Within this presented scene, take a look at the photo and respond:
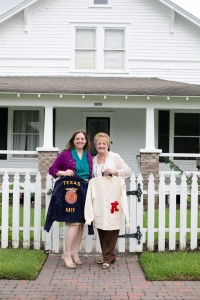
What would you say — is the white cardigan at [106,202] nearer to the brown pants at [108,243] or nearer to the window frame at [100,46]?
the brown pants at [108,243]

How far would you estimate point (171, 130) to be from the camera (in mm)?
17094

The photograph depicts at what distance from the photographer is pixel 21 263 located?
6320 mm

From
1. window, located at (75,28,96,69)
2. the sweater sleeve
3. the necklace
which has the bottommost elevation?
the sweater sleeve

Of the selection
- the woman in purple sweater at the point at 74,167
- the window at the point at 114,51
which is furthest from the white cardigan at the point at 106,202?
the window at the point at 114,51

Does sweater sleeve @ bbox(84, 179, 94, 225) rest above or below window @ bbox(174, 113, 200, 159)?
below

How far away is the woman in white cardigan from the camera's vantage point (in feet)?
21.2

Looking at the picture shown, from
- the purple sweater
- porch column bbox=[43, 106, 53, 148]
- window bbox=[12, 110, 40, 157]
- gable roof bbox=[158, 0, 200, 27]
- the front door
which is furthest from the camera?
the front door

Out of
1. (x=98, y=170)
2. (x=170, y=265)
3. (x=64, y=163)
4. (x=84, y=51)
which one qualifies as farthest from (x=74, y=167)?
(x=84, y=51)

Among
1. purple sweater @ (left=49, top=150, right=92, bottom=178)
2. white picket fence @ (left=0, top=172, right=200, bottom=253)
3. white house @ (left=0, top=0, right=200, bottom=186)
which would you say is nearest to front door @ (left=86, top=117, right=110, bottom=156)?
white house @ (left=0, top=0, right=200, bottom=186)

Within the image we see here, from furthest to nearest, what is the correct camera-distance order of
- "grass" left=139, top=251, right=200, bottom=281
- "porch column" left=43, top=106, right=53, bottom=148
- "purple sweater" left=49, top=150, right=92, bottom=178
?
1. "porch column" left=43, top=106, right=53, bottom=148
2. "purple sweater" left=49, top=150, right=92, bottom=178
3. "grass" left=139, top=251, right=200, bottom=281

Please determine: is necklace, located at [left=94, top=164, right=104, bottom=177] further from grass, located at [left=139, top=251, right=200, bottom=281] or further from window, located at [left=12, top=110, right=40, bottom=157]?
window, located at [left=12, top=110, right=40, bottom=157]

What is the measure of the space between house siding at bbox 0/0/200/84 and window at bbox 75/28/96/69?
28 cm

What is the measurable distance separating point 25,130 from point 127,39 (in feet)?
16.3

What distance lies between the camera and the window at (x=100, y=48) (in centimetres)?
1758
